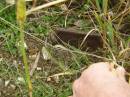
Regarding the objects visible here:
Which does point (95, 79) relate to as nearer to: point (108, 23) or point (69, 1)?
point (108, 23)

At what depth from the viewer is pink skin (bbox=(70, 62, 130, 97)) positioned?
1.24 m

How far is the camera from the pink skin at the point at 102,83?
4.07ft

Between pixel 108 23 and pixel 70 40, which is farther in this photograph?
pixel 70 40

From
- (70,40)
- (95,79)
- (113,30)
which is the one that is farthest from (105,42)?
(95,79)

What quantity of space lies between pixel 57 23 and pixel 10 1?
27 cm

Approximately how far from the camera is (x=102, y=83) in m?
1.30

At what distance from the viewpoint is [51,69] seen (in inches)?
77.5

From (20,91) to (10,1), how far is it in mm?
491

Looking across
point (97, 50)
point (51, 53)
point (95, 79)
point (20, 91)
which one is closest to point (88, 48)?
point (97, 50)

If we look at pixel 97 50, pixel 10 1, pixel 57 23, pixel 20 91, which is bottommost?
pixel 20 91

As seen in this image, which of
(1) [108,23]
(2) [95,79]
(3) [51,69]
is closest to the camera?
(2) [95,79]

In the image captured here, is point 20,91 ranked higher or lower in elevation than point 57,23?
lower

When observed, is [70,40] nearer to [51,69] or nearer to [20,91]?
[51,69]

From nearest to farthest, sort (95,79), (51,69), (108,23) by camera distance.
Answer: (95,79) < (108,23) < (51,69)
